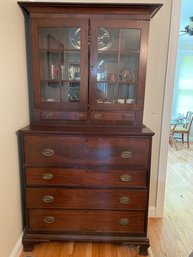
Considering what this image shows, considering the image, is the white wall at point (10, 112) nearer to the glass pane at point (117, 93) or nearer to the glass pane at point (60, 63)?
the glass pane at point (60, 63)

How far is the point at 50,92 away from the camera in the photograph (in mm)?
1775

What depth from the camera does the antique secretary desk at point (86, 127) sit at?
1558 mm

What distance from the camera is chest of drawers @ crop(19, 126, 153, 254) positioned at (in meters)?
1.55

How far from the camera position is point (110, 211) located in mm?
1661

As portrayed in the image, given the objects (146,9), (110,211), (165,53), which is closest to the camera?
(146,9)

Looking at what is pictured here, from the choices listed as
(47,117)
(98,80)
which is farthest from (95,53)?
(47,117)

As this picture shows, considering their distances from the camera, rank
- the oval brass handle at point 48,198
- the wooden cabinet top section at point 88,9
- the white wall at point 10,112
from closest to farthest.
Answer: the white wall at point 10,112 < the wooden cabinet top section at point 88,9 < the oval brass handle at point 48,198

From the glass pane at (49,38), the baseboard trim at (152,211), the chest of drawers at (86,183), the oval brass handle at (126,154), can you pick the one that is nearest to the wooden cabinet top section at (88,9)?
the glass pane at (49,38)

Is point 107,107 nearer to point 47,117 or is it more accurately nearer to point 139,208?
point 47,117

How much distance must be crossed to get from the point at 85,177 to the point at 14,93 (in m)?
0.81

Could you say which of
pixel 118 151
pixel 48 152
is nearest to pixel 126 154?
pixel 118 151

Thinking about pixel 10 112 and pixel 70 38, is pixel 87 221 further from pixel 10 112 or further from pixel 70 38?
pixel 70 38

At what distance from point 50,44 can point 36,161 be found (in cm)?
93

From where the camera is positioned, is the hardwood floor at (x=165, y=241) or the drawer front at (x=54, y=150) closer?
the drawer front at (x=54, y=150)
